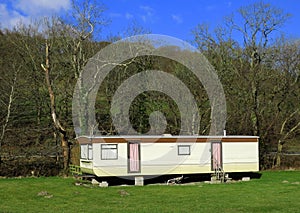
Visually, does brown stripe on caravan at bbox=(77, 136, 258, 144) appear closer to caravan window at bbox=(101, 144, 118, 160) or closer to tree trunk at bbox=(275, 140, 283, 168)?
caravan window at bbox=(101, 144, 118, 160)

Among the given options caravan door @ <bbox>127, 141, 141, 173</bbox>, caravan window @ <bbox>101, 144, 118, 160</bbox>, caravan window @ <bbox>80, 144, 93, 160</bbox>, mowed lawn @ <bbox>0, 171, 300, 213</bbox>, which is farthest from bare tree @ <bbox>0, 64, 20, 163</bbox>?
caravan door @ <bbox>127, 141, 141, 173</bbox>

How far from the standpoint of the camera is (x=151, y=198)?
491 inches

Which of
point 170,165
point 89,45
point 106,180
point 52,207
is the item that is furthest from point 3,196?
point 89,45

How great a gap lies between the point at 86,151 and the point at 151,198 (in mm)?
Result: 5010

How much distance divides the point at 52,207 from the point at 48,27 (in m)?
14.7

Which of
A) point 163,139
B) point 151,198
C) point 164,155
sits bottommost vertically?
point 151,198

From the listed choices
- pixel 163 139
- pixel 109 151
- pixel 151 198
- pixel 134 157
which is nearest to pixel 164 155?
pixel 163 139

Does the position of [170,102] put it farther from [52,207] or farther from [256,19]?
[52,207]

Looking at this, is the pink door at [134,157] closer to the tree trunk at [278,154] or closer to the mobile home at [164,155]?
the mobile home at [164,155]

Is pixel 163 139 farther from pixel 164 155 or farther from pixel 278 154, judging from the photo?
pixel 278 154

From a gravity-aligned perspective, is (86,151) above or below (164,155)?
above

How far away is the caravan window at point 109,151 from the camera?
1590 centimetres

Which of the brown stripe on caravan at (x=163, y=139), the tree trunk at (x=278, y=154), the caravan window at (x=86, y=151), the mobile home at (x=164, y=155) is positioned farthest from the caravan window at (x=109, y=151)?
the tree trunk at (x=278, y=154)

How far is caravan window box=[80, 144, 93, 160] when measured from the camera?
16.2 metres
